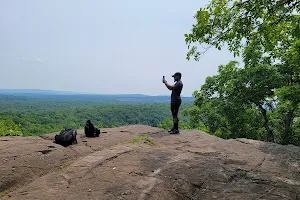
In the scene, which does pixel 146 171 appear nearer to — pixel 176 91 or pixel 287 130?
pixel 176 91

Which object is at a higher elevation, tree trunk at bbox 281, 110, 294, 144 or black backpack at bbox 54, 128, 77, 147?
black backpack at bbox 54, 128, 77, 147

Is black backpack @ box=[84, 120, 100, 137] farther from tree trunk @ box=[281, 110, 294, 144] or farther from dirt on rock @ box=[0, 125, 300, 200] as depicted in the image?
tree trunk @ box=[281, 110, 294, 144]

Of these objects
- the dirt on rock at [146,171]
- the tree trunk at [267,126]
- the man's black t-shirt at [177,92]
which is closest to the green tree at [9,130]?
the dirt on rock at [146,171]

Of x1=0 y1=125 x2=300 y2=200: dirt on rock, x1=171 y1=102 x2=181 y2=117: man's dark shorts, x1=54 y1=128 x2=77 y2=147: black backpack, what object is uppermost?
x1=171 y1=102 x2=181 y2=117: man's dark shorts

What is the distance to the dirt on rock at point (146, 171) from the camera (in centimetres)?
542

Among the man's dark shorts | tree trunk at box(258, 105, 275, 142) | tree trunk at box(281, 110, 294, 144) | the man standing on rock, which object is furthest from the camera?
tree trunk at box(258, 105, 275, 142)

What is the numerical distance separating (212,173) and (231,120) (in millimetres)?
16206

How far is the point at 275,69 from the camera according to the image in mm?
18703

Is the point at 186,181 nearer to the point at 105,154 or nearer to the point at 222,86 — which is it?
the point at 105,154

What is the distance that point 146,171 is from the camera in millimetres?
6410

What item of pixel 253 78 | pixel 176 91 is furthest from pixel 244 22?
pixel 253 78

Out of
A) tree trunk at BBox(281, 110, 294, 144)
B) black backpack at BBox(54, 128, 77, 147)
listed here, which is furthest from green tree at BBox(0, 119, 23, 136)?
tree trunk at BBox(281, 110, 294, 144)

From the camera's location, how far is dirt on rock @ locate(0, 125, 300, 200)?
5.42 meters

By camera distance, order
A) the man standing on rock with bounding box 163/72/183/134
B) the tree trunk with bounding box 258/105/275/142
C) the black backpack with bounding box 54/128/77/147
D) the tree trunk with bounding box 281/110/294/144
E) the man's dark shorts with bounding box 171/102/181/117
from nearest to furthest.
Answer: the black backpack with bounding box 54/128/77/147 < the man standing on rock with bounding box 163/72/183/134 < the man's dark shorts with bounding box 171/102/181/117 < the tree trunk with bounding box 281/110/294/144 < the tree trunk with bounding box 258/105/275/142
